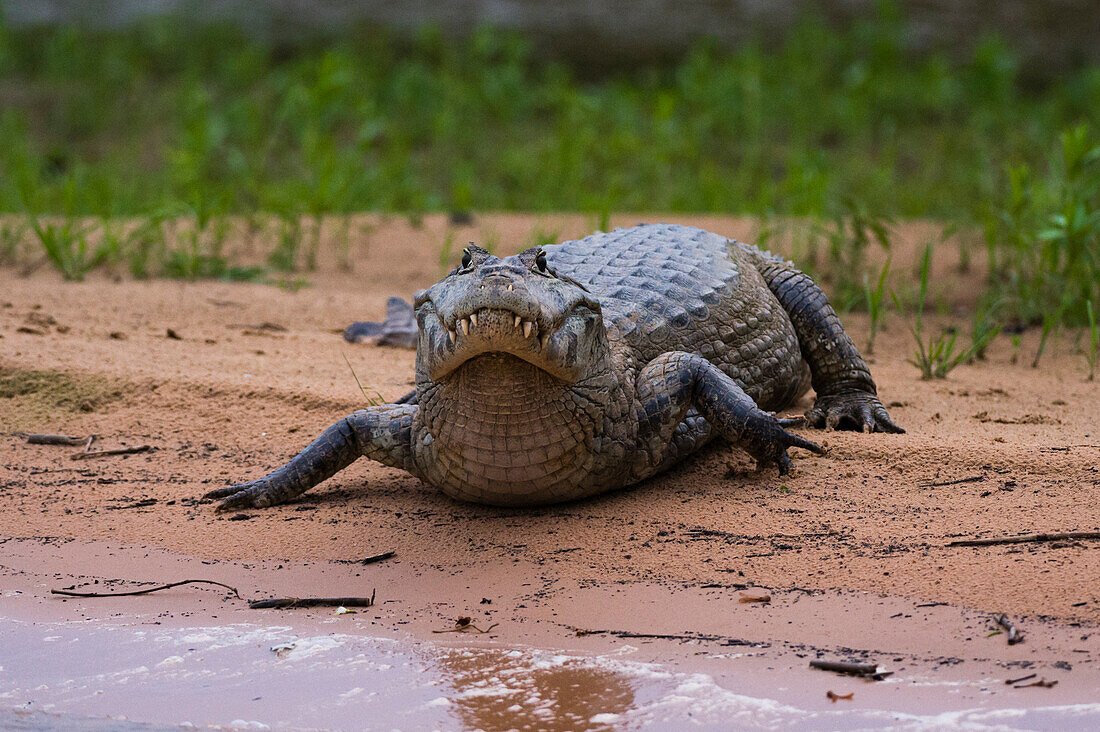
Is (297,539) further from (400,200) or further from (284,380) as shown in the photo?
(400,200)

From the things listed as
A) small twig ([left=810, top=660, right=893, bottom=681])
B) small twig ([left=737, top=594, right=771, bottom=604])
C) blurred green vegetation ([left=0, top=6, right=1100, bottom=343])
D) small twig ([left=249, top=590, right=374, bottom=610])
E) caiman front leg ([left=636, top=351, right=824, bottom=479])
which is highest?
blurred green vegetation ([left=0, top=6, right=1100, bottom=343])

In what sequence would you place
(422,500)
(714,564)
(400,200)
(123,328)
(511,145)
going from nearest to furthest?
(714,564) < (422,500) < (123,328) < (400,200) < (511,145)

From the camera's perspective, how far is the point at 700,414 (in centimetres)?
336

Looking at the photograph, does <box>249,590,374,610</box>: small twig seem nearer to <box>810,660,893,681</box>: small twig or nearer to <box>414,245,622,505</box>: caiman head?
<box>414,245,622,505</box>: caiman head

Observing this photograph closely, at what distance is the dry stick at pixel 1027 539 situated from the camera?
2.65 meters

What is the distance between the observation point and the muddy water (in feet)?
6.82

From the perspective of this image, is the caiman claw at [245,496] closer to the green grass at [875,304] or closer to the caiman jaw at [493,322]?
the caiman jaw at [493,322]

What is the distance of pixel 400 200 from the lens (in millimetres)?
8258

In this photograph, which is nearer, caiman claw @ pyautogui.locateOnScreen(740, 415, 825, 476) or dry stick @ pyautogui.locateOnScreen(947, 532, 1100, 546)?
dry stick @ pyautogui.locateOnScreen(947, 532, 1100, 546)

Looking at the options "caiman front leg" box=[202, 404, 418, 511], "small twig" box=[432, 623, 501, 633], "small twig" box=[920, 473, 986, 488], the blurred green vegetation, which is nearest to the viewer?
"small twig" box=[432, 623, 501, 633]

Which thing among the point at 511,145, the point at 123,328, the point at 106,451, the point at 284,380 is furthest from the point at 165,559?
the point at 511,145

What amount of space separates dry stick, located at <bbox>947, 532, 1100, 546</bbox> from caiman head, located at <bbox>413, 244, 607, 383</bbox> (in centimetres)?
103

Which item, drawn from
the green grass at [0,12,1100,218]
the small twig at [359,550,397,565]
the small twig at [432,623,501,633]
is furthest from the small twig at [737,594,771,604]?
the green grass at [0,12,1100,218]

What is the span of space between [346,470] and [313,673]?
144 centimetres
